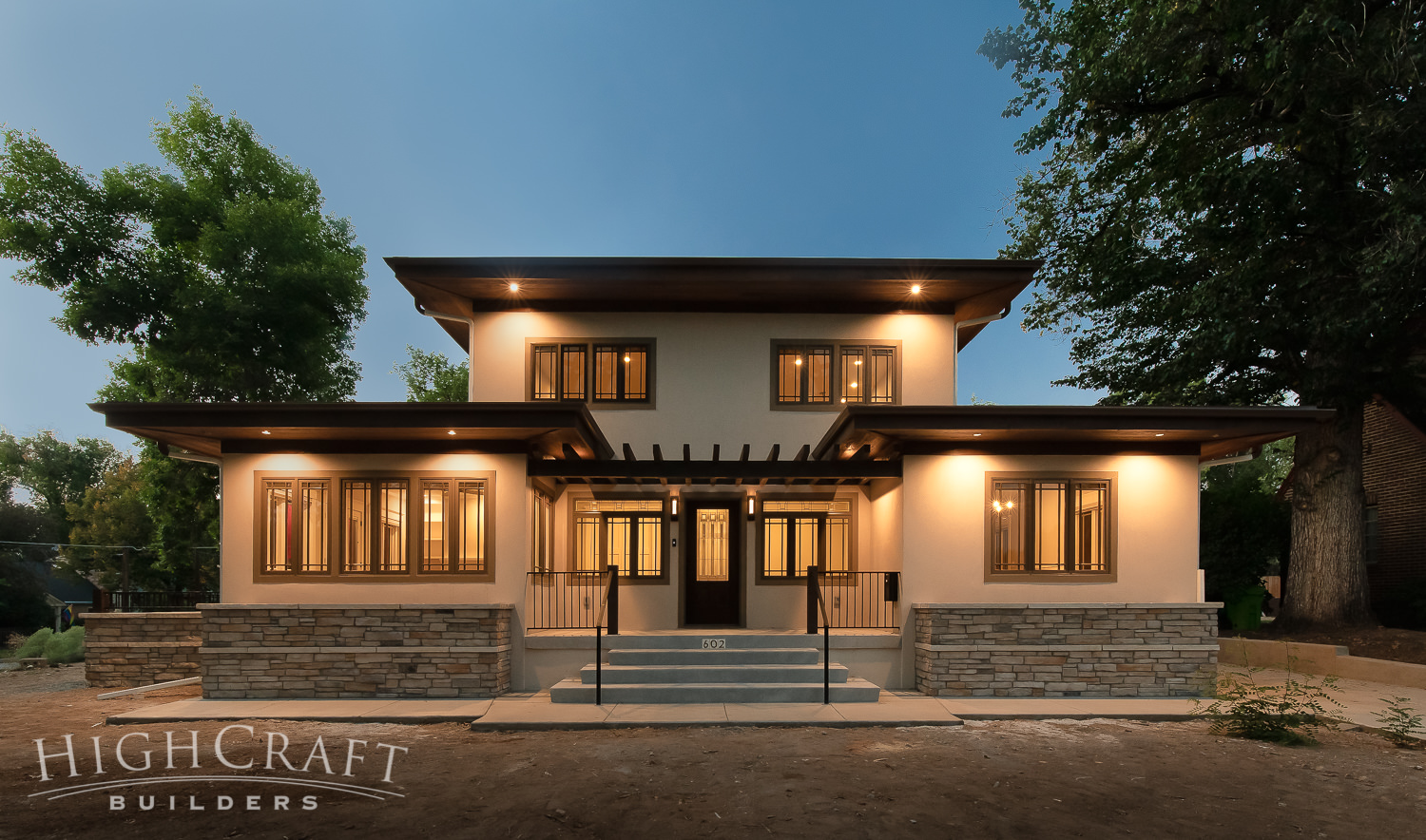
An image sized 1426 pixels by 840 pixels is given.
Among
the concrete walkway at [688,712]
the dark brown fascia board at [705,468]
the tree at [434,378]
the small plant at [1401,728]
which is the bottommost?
the concrete walkway at [688,712]

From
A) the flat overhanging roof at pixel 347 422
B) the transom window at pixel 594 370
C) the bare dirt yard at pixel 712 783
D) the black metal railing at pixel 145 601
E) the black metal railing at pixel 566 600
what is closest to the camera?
the bare dirt yard at pixel 712 783

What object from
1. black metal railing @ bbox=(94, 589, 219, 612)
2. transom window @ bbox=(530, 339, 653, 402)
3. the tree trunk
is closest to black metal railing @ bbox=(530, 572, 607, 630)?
transom window @ bbox=(530, 339, 653, 402)

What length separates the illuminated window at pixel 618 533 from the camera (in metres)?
12.6

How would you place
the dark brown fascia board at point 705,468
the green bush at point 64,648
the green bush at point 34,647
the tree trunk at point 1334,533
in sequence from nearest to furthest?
the dark brown fascia board at point 705,468 → the tree trunk at point 1334,533 → the green bush at point 64,648 → the green bush at point 34,647

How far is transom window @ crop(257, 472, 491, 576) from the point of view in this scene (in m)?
10.3

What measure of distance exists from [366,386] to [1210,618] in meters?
197

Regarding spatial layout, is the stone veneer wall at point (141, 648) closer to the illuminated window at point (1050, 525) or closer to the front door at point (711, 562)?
the front door at point (711, 562)

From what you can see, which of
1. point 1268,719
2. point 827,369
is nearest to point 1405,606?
point 1268,719

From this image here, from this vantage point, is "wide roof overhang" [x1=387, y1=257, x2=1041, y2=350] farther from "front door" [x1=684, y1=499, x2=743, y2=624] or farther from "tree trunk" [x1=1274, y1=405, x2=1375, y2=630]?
"tree trunk" [x1=1274, y1=405, x2=1375, y2=630]

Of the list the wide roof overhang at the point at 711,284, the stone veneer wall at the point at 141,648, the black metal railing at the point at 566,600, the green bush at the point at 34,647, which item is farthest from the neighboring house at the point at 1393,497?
the green bush at the point at 34,647

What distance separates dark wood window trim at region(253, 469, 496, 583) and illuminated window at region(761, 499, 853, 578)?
464 centimetres

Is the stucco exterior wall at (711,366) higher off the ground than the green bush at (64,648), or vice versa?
the stucco exterior wall at (711,366)

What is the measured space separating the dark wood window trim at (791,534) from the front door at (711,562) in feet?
1.34

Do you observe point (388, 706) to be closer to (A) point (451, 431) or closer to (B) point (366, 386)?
(A) point (451, 431)
